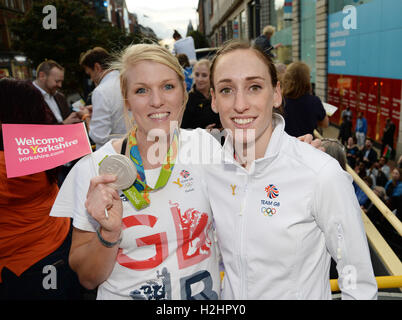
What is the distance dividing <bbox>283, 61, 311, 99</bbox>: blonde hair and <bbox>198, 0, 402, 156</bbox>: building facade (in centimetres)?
107

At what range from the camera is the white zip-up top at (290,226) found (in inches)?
58.9

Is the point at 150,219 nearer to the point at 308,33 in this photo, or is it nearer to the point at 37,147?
the point at 37,147

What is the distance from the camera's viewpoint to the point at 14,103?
2277 millimetres

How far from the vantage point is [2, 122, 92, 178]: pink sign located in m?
1.54

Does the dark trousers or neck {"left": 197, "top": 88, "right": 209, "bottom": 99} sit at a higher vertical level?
neck {"left": 197, "top": 88, "right": 209, "bottom": 99}

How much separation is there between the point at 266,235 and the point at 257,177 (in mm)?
287

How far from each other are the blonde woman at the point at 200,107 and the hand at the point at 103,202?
2.99 metres

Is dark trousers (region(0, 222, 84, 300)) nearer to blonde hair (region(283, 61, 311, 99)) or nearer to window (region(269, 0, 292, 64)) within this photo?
blonde hair (region(283, 61, 311, 99))

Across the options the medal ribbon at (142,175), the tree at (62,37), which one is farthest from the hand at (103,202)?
the tree at (62,37)

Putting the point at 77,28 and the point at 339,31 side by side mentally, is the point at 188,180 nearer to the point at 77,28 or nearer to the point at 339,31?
the point at 339,31

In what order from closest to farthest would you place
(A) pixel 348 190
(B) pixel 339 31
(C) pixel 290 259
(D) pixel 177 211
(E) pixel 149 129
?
1. (A) pixel 348 190
2. (C) pixel 290 259
3. (D) pixel 177 211
4. (E) pixel 149 129
5. (B) pixel 339 31

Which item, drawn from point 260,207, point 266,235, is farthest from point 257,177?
point 266,235

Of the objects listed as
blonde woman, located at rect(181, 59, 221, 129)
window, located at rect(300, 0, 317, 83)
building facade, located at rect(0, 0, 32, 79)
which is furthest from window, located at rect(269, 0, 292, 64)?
building facade, located at rect(0, 0, 32, 79)

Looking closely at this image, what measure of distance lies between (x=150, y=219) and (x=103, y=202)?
328mm
